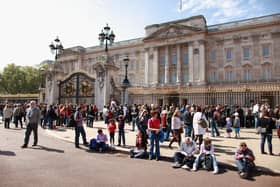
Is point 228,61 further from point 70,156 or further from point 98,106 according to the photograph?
point 70,156

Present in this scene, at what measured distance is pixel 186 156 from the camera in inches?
269

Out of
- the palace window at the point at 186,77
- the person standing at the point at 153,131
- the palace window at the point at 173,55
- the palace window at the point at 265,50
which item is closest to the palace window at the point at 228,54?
the palace window at the point at 265,50

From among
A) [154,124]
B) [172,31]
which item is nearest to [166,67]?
[172,31]

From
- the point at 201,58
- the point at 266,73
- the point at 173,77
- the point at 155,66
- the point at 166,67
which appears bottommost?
the point at 266,73

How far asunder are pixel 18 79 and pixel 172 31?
37320 millimetres

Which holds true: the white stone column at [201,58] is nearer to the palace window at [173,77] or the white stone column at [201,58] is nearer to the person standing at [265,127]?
the palace window at [173,77]

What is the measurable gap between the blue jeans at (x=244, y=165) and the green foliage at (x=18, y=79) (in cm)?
5356

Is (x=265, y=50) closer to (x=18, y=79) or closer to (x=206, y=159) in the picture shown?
(x=206, y=159)

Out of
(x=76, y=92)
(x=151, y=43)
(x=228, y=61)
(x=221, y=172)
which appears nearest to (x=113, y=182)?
(x=221, y=172)

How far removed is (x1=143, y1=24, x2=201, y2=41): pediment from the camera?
43447 mm

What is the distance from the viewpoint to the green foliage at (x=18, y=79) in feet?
176

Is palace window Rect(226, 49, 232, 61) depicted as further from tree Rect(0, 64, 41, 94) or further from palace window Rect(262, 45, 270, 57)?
tree Rect(0, 64, 41, 94)

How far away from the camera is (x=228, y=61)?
137ft

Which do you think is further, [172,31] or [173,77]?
[173,77]
